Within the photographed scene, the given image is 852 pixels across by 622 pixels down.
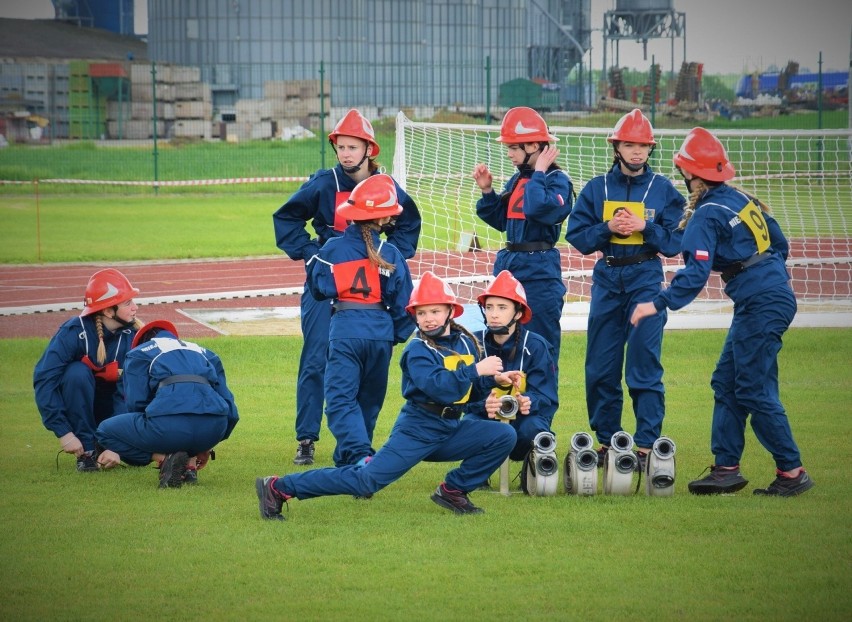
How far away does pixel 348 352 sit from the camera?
301 inches

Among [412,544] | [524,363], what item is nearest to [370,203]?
[524,363]

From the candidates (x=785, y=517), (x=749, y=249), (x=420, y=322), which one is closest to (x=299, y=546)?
(x=420, y=322)

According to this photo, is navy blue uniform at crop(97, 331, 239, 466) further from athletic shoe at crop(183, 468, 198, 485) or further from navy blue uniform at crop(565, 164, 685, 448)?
navy blue uniform at crop(565, 164, 685, 448)

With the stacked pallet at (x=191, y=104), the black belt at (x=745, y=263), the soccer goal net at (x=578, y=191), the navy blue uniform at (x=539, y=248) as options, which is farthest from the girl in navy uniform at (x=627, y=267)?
the stacked pallet at (x=191, y=104)

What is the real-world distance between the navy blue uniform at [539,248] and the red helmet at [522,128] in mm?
249

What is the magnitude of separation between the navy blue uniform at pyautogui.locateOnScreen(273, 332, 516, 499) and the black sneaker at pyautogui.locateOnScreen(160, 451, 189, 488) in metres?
1.19

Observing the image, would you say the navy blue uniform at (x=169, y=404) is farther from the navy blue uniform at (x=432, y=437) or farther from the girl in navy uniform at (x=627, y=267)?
the girl in navy uniform at (x=627, y=267)

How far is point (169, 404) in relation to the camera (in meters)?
7.68

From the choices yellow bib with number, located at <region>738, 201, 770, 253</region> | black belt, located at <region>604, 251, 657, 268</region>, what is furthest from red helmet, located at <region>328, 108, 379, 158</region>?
yellow bib with number, located at <region>738, 201, 770, 253</region>

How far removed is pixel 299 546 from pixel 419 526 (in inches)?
28.8

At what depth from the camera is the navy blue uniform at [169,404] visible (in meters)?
7.69

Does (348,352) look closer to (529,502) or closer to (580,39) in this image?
(529,502)

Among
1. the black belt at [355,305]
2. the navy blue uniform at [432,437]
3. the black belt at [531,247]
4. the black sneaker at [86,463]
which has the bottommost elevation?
the black sneaker at [86,463]

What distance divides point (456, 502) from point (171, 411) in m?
1.96
